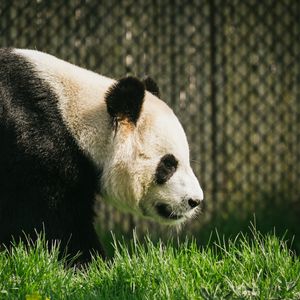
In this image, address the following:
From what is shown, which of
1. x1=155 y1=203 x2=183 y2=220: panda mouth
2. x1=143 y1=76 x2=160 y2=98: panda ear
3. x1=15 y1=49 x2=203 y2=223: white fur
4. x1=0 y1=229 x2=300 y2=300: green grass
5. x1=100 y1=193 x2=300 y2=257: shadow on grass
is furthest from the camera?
x1=100 y1=193 x2=300 y2=257: shadow on grass

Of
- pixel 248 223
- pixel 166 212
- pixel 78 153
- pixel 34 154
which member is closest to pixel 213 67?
pixel 248 223

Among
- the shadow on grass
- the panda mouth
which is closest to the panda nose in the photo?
the panda mouth

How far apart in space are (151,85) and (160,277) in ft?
6.12

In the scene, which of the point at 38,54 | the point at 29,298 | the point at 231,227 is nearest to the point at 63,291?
the point at 29,298

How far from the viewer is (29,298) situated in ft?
11.0

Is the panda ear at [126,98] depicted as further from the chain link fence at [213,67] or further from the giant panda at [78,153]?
the chain link fence at [213,67]

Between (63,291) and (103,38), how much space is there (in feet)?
13.5

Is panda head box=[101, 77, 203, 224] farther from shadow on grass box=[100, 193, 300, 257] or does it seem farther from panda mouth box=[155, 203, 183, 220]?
shadow on grass box=[100, 193, 300, 257]

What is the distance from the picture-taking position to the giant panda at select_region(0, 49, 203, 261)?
464 centimetres

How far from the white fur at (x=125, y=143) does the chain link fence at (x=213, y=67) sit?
251 cm

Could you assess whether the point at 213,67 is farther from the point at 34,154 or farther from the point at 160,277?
the point at 160,277

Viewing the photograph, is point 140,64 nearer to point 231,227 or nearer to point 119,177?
point 231,227

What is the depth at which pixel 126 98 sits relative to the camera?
4941 millimetres

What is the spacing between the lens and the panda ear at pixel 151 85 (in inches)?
217
